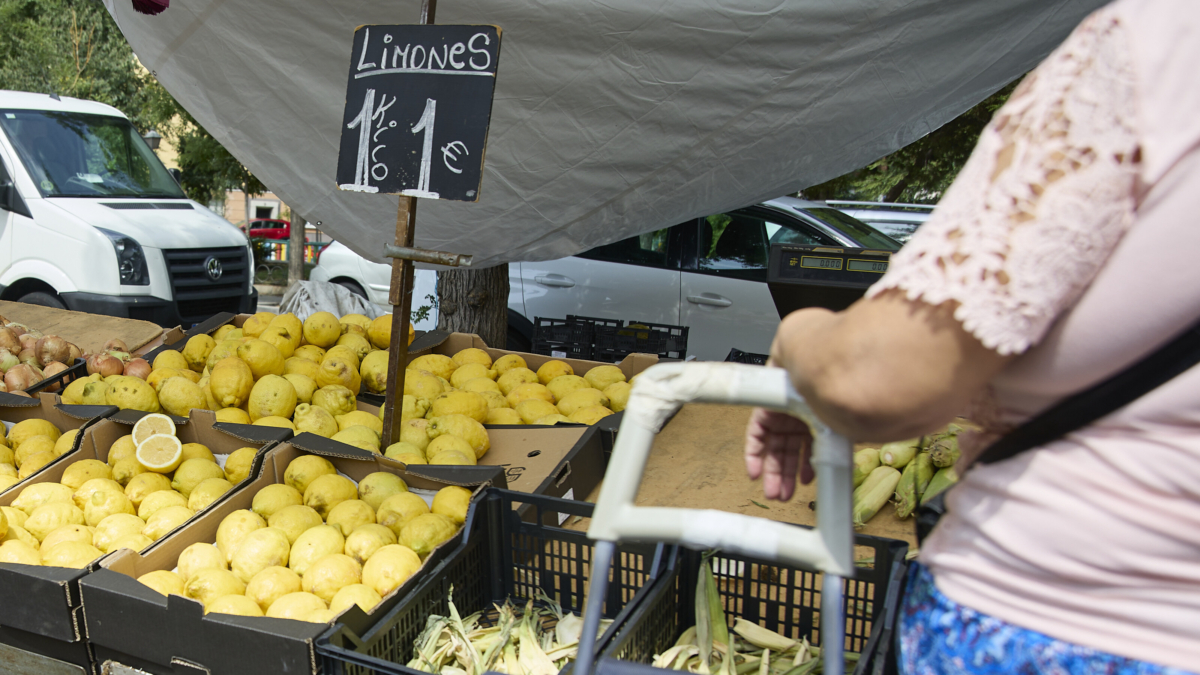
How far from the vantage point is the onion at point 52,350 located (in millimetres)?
3717

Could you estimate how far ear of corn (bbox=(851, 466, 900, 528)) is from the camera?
2.42m

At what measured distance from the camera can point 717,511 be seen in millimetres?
938

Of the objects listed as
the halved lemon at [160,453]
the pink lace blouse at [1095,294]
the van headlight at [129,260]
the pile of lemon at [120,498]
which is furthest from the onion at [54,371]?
the pink lace blouse at [1095,294]

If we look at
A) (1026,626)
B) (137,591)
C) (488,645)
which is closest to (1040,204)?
(1026,626)

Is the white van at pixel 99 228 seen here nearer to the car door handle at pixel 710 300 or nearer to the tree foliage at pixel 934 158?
the car door handle at pixel 710 300

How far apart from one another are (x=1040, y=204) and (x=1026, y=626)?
1.40 ft

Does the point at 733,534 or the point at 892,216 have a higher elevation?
the point at 892,216

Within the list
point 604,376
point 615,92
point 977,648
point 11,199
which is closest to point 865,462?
point 604,376

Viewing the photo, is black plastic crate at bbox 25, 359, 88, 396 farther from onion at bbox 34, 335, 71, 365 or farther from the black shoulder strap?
the black shoulder strap

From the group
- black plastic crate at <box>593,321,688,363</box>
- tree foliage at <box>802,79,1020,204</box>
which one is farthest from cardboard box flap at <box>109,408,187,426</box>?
tree foliage at <box>802,79,1020,204</box>

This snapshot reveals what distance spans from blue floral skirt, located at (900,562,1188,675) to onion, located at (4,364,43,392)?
3714mm

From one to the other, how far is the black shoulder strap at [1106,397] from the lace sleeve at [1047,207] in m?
0.09

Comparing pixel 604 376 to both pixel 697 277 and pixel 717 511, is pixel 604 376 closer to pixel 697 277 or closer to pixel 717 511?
pixel 697 277

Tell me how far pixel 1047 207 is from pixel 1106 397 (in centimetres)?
20
